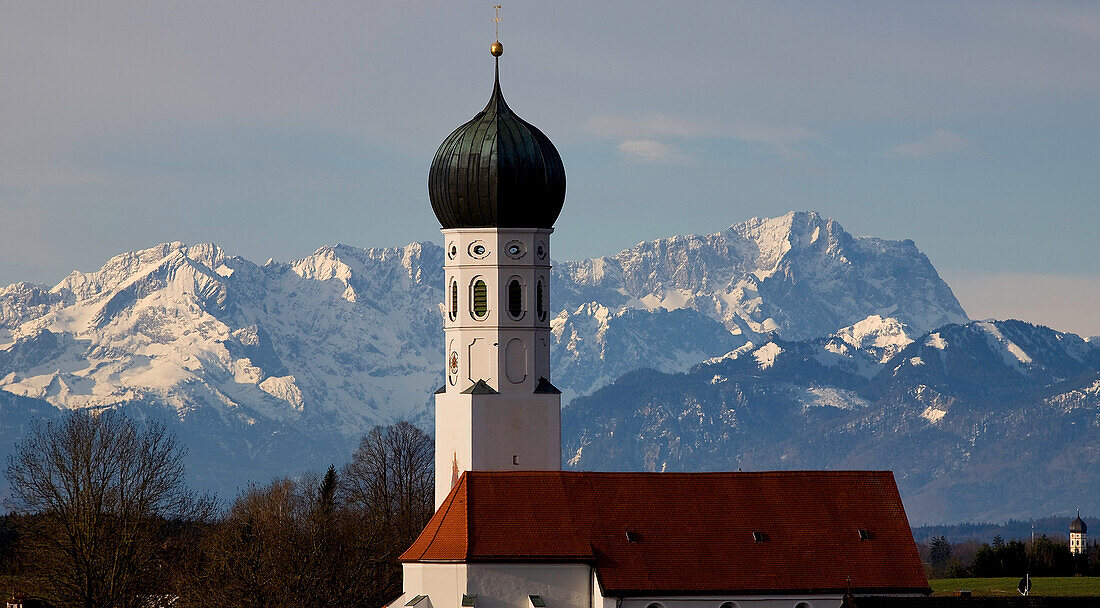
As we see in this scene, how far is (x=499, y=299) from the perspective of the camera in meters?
81.5

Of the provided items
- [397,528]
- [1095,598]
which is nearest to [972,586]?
[397,528]

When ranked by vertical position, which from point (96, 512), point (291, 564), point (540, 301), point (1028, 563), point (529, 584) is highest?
point (540, 301)

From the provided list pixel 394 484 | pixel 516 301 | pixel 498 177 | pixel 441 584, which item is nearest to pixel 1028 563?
pixel 394 484

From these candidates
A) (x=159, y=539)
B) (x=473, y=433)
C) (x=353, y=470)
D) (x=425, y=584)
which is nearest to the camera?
(x=425, y=584)

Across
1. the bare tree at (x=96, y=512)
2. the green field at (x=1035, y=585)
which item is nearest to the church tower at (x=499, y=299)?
the bare tree at (x=96, y=512)

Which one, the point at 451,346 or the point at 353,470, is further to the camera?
the point at 353,470

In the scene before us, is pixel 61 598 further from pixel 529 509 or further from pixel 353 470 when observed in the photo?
pixel 353 470

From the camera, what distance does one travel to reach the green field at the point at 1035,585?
341 ft

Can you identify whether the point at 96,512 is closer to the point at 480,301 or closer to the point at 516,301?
the point at 480,301

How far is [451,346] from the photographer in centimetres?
8288

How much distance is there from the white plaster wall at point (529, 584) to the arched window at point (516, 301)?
537 inches

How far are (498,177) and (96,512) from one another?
20.8 meters

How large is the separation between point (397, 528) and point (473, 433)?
1009 inches

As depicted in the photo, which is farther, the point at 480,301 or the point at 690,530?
the point at 480,301
